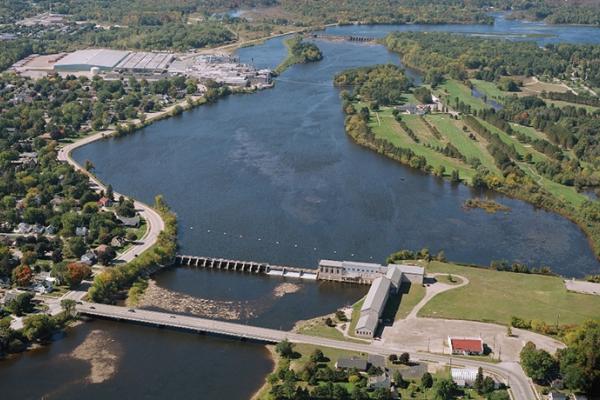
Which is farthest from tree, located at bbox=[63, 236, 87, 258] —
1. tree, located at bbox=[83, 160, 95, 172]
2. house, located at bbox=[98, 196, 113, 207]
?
tree, located at bbox=[83, 160, 95, 172]

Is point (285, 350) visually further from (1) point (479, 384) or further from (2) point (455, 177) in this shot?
(2) point (455, 177)

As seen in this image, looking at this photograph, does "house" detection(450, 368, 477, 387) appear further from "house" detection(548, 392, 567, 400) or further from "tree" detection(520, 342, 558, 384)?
"house" detection(548, 392, 567, 400)

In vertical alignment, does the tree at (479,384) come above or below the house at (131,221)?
below

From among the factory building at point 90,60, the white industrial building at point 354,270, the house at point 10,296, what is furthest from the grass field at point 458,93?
the house at point 10,296

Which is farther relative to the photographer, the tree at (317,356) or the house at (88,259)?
the house at (88,259)

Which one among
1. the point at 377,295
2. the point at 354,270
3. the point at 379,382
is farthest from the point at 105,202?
the point at 379,382

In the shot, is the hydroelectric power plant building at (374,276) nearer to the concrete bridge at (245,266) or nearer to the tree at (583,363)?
the concrete bridge at (245,266)

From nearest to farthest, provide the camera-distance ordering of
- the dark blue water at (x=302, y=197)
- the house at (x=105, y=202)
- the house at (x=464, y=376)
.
A: the house at (x=464, y=376) < the dark blue water at (x=302, y=197) < the house at (x=105, y=202)
